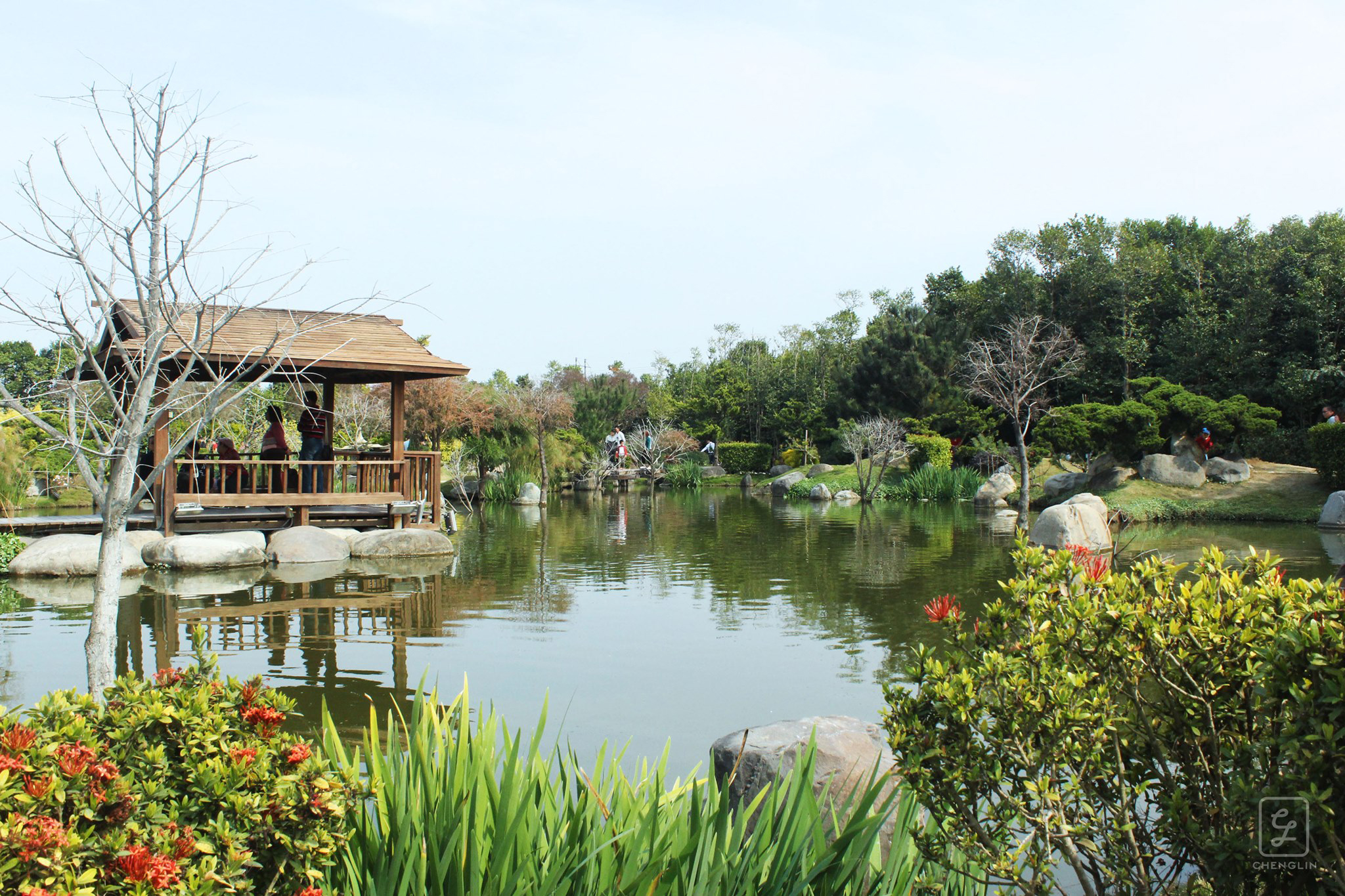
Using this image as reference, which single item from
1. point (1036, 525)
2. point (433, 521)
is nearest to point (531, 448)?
point (433, 521)

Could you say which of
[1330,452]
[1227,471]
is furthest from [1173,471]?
[1330,452]

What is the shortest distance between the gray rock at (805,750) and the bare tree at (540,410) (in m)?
24.0

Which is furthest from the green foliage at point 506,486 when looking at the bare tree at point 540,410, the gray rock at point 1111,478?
the gray rock at point 1111,478

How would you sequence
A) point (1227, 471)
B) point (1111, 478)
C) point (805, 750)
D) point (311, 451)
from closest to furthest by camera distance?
point (805, 750), point (311, 451), point (1227, 471), point (1111, 478)

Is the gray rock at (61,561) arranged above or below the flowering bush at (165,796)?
below

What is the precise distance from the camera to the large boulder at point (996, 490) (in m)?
25.9

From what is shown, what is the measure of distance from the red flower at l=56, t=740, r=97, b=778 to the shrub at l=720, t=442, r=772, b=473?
126 ft

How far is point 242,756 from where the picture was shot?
7.32ft

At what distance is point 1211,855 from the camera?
2.12m

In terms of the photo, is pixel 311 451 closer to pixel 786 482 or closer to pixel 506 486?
pixel 506 486

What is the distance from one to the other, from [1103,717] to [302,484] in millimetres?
13950

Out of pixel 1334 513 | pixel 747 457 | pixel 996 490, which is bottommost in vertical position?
pixel 1334 513

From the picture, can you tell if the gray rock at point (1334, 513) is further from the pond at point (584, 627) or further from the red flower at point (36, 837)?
the red flower at point (36, 837)

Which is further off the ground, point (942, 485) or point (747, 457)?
point (747, 457)
